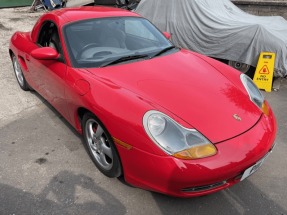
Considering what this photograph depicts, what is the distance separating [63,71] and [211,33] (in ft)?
10.9

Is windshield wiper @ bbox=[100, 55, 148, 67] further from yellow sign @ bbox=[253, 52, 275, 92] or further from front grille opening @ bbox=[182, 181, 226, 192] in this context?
yellow sign @ bbox=[253, 52, 275, 92]

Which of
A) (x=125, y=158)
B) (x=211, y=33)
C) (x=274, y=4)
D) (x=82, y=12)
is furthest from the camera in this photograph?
(x=274, y=4)

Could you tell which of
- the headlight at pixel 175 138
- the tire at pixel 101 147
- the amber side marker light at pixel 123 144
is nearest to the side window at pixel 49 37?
the tire at pixel 101 147

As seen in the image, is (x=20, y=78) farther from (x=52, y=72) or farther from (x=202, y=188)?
(x=202, y=188)

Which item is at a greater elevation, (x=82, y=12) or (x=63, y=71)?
(x=82, y=12)

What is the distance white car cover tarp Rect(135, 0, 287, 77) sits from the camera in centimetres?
485

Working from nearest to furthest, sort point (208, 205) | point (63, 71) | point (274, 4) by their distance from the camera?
point (208, 205) → point (63, 71) → point (274, 4)

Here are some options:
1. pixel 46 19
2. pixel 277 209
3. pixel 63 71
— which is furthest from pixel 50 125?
pixel 277 209

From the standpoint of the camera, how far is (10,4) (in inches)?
490

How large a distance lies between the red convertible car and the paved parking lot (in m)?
0.24

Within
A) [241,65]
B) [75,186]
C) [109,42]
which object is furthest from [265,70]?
[75,186]

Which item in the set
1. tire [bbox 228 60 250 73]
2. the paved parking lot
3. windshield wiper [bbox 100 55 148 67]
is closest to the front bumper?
the paved parking lot

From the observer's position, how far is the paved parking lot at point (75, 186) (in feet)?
7.82

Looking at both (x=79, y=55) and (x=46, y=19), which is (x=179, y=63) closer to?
(x=79, y=55)
